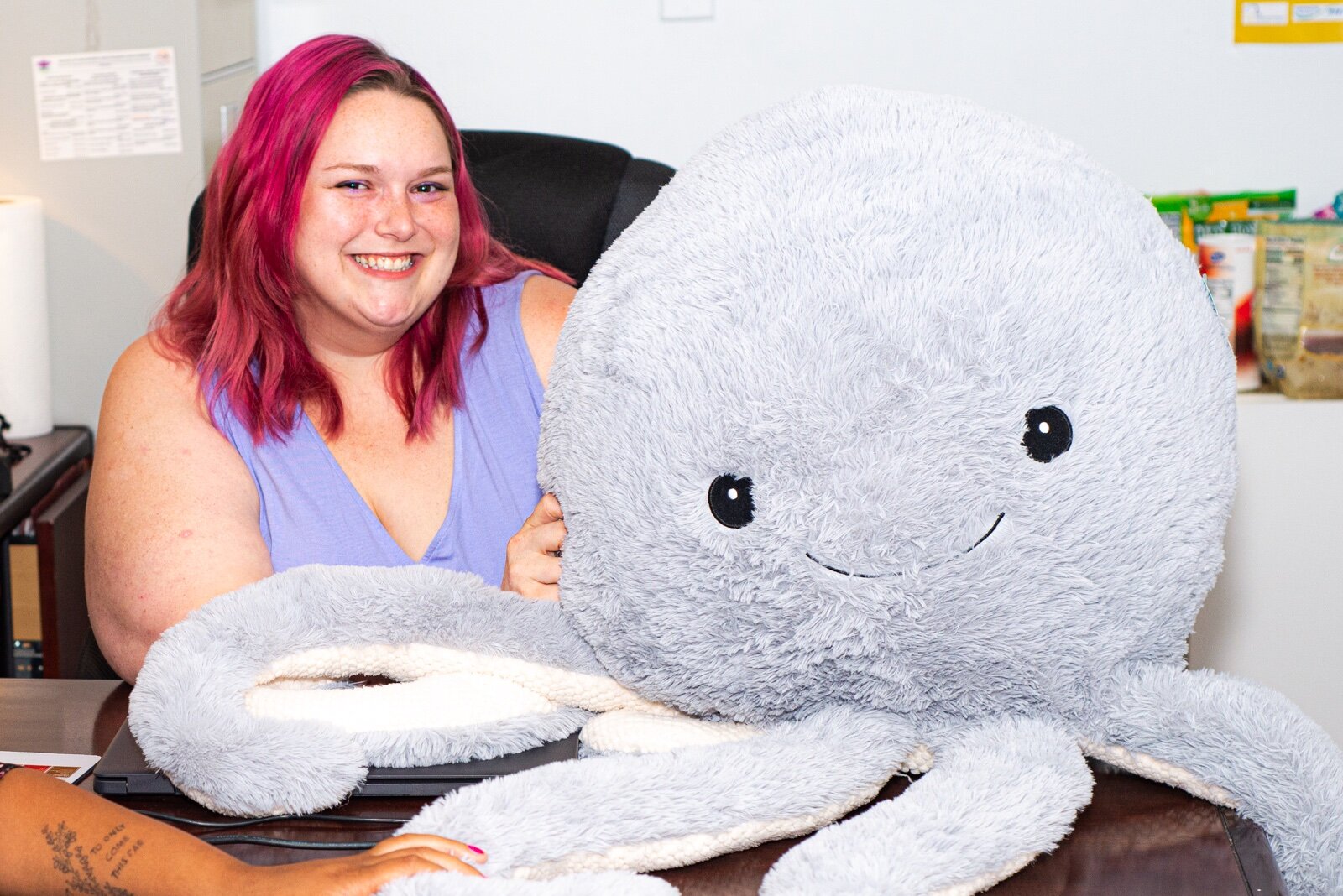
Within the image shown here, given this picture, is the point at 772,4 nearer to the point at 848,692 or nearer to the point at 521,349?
the point at 521,349

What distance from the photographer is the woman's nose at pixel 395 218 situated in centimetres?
130

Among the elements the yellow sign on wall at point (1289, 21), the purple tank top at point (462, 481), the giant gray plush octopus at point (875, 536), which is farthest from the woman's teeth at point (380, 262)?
the yellow sign on wall at point (1289, 21)

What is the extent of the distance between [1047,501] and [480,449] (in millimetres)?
794

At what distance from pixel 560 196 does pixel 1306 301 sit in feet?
4.19

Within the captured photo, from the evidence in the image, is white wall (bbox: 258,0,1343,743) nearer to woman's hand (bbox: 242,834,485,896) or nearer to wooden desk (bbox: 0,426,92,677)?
wooden desk (bbox: 0,426,92,677)

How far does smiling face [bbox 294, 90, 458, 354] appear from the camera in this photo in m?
1.30

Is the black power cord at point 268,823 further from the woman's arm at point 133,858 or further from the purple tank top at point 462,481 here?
the purple tank top at point 462,481

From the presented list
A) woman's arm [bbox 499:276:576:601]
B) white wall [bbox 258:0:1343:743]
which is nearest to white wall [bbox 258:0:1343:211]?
white wall [bbox 258:0:1343:743]

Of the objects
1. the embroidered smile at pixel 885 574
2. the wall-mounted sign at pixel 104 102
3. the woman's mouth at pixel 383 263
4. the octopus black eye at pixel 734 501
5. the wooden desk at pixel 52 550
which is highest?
the wall-mounted sign at pixel 104 102

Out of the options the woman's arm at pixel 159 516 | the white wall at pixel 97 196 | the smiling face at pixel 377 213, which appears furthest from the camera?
the white wall at pixel 97 196

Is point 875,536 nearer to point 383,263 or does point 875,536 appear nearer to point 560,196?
point 383,263

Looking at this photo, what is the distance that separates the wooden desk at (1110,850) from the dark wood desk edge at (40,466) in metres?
1.13

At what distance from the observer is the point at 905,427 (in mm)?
724

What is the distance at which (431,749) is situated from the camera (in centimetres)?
88
